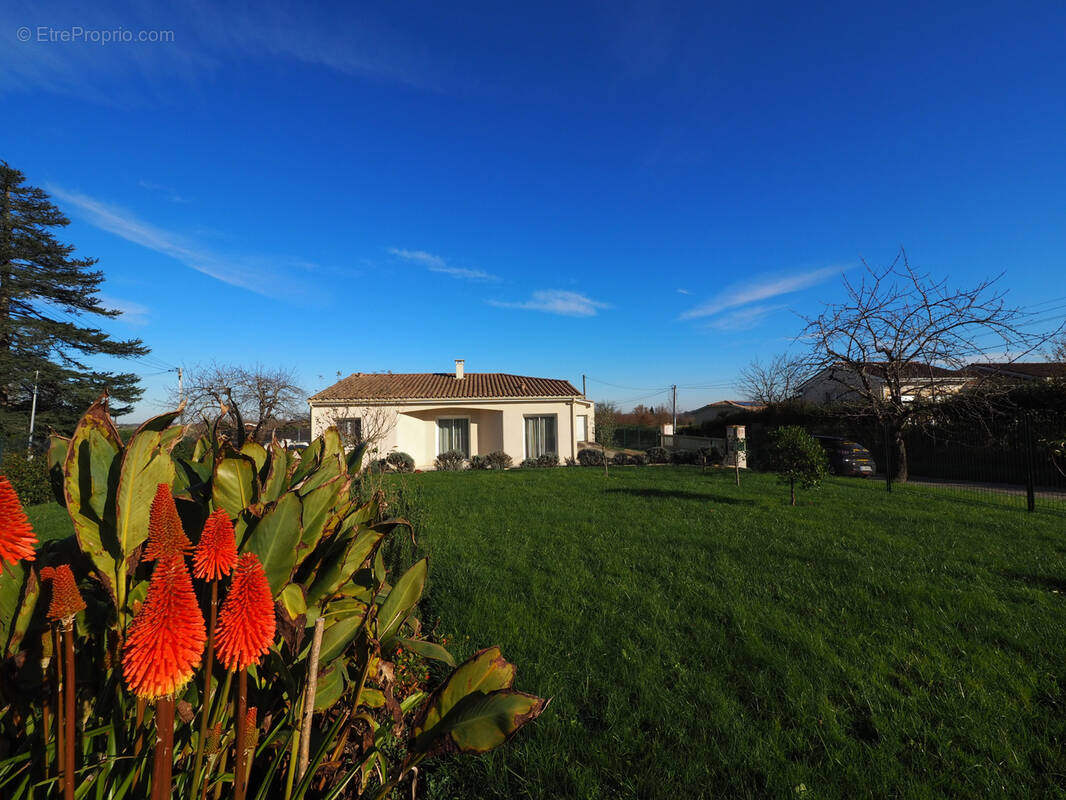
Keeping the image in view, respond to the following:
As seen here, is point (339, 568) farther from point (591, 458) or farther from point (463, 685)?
point (591, 458)

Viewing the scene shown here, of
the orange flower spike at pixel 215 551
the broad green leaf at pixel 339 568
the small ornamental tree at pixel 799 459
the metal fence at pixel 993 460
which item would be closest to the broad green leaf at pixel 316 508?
the broad green leaf at pixel 339 568

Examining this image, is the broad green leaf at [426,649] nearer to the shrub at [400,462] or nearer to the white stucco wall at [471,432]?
the shrub at [400,462]

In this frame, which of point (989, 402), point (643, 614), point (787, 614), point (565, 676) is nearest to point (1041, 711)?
point (787, 614)

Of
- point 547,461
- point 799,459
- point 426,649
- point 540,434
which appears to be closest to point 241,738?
point 426,649

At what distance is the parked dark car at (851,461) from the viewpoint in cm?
1608

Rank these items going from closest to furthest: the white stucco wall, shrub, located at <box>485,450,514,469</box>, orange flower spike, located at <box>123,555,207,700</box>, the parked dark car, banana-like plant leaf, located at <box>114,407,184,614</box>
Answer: orange flower spike, located at <box>123,555,207,700</box>
banana-like plant leaf, located at <box>114,407,184,614</box>
the parked dark car
shrub, located at <box>485,450,514,469</box>
the white stucco wall

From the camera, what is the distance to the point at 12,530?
2.39ft

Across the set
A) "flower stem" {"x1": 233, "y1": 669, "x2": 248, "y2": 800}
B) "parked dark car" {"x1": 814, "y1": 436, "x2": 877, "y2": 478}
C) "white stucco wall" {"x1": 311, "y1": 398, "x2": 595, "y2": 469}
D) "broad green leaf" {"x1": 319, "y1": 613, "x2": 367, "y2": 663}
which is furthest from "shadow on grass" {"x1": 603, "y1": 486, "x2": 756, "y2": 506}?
"flower stem" {"x1": 233, "y1": 669, "x2": 248, "y2": 800}

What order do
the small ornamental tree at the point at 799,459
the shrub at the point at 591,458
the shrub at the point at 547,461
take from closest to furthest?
the small ornamental tree at the point at 799,459
the shrub at the point at 547,461
the shrub at the point at 591,458

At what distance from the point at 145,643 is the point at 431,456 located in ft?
69.9

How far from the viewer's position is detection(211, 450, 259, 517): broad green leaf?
50.4 inches

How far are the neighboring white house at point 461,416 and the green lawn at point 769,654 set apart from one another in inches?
526

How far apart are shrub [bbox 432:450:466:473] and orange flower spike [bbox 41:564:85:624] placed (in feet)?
62.6

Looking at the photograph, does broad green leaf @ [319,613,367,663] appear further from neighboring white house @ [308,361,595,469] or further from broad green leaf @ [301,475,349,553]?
neighboring white house @ [308,361,595,469]
